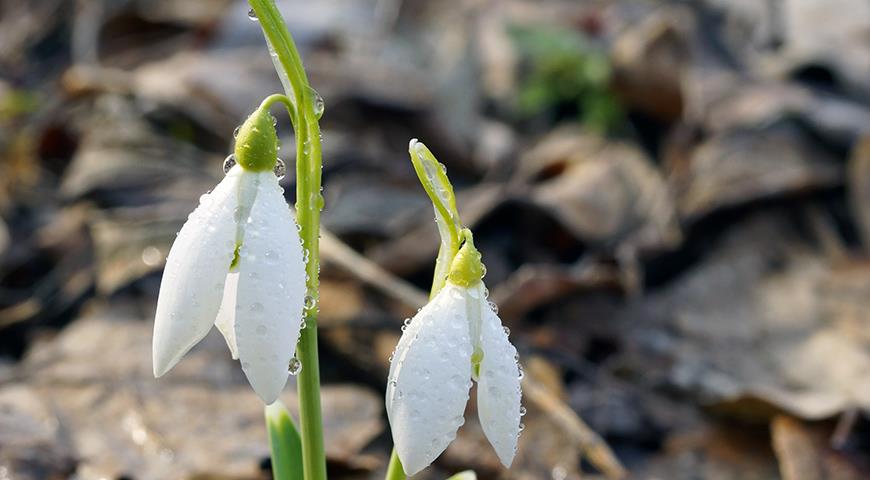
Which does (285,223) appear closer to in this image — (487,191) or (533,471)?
(533,471)

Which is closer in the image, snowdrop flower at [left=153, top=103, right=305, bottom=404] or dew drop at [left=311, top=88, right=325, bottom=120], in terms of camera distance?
snowdrop flower at [left=153, top=103, right=305, bottom=404]

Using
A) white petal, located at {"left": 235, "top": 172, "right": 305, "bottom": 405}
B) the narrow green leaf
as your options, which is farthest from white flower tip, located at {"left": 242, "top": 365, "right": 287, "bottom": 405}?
the narrow green leaf

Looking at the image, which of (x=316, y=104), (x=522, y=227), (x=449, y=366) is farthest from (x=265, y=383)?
(x=522, y=227)

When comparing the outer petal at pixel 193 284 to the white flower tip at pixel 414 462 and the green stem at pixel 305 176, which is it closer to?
the green stem at pixel 305 176

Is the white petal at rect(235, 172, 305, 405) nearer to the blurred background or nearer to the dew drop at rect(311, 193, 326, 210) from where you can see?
the dew drop at rect(311, 193, 326, 210)

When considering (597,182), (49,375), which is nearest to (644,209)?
(597,182)

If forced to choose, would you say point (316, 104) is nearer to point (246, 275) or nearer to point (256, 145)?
point (256, 145)

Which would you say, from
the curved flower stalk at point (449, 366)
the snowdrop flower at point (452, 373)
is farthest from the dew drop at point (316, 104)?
the snowdrop flower at point (452, 373)
